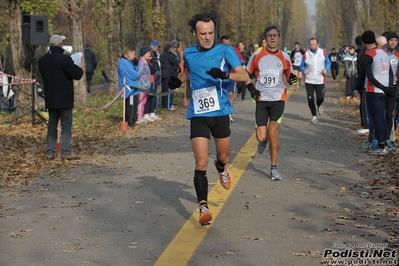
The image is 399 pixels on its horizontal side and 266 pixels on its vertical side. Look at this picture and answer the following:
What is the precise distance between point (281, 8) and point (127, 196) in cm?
8403

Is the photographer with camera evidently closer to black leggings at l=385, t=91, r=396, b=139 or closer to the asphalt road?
the asphalt road

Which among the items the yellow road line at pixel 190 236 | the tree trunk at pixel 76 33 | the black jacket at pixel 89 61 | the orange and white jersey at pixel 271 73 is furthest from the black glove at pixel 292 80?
the black jacket at pixel 89 61

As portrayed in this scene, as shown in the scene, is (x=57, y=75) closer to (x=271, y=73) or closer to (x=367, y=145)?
(x=271, y=73)

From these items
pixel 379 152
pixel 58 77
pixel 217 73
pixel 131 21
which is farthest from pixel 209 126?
pixel 131 21

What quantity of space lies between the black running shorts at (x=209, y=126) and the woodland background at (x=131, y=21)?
43.7 ft

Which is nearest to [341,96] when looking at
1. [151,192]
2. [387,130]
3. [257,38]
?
[387,130]

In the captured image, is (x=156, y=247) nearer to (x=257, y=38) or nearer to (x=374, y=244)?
(x=374, y=244)

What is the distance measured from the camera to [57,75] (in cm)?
1330

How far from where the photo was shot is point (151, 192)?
10094mm

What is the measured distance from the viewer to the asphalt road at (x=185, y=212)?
6.97 meters

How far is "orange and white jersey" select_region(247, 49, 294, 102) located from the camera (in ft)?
38.1

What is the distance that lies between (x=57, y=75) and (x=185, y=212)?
17.4 feet

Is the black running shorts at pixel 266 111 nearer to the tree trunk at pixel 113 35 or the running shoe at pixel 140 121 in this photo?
the running shoe at pixel 140 121

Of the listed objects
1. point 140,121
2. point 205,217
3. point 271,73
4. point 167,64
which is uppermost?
point 271,73
